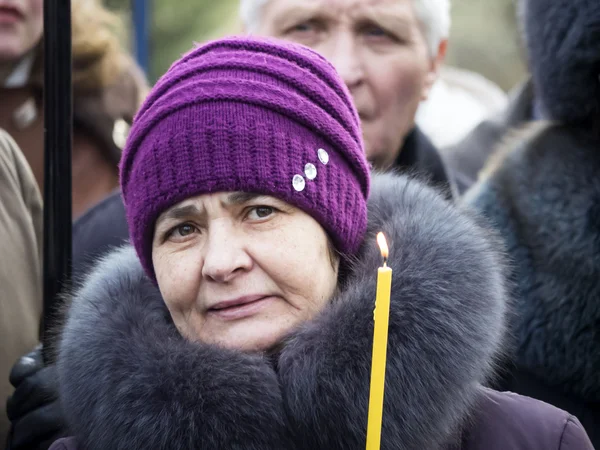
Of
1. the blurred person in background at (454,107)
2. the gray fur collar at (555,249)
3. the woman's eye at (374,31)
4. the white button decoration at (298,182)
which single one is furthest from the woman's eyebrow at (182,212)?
the blurred person in background at (454,107)

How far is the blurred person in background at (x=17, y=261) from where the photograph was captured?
250 centimetres

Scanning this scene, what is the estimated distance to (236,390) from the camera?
6.57ft

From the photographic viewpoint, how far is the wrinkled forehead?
10.2ft

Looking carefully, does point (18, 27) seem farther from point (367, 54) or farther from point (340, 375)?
point (340, 375)

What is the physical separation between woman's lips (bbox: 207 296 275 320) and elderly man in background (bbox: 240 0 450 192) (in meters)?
1.12

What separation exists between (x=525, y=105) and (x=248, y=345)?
2739mm

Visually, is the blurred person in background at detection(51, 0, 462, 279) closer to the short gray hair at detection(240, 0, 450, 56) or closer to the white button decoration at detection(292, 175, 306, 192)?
the short gray hair at detection(240, 0, 450, 56)

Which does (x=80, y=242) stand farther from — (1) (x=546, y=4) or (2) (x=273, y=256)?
(1) (x=546, y=4)

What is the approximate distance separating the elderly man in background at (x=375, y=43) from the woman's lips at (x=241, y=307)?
3.68 ft

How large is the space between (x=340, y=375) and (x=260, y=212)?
1.40 feet

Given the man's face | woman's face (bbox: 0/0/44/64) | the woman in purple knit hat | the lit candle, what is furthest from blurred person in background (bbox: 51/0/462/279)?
the lit candle

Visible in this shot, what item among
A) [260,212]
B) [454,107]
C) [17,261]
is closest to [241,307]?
[260,212]

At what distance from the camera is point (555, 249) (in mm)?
2773

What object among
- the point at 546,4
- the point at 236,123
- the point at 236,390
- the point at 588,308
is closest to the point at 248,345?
the point at 236,390
